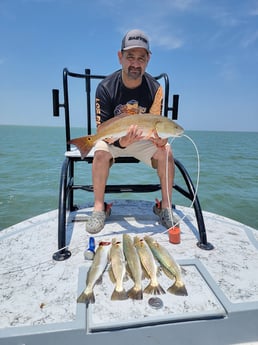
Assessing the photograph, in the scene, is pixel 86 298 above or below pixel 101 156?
below

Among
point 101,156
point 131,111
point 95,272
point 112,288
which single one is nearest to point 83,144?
point 101,156

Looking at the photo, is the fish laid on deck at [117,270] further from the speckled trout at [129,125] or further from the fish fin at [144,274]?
the speckled trout at [129,125]

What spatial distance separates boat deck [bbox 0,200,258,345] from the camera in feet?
3.55

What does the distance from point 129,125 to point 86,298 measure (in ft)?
4.20

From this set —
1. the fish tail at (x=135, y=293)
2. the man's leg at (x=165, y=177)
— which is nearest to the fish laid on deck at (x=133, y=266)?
the fish tail at (x=135, y=293)

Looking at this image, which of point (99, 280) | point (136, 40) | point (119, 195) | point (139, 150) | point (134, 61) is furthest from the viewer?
point (119, 195)

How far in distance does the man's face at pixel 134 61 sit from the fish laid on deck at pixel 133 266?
4.94 ft

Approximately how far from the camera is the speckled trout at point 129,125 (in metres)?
1.97

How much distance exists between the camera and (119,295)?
1241 mm

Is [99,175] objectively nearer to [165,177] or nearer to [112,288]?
[165,177]

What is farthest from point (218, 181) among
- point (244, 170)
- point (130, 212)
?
point (130, 212)

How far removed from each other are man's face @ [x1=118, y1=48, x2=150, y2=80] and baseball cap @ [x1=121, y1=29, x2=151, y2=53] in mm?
43

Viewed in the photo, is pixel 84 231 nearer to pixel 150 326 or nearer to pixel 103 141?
pixel 103 141

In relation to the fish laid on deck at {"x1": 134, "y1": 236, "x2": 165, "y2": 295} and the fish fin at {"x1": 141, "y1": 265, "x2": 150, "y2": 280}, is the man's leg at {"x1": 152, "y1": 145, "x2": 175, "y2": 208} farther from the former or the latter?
the fish fin at {"x1": 141, "y1": 265, "x2": 150, "y2": 280}
